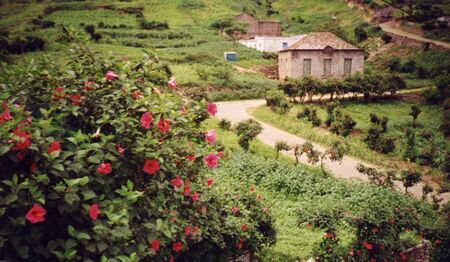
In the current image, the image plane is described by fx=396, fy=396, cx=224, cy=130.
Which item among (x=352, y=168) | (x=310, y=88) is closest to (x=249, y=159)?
(x=352, y=168)

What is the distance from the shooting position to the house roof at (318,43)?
118ft

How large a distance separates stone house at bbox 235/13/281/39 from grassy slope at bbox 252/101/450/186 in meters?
38.9

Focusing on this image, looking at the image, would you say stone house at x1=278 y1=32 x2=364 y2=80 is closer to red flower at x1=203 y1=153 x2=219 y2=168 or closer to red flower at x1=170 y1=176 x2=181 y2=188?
red flower at x1=203 y1=153 x2=219 y2=168

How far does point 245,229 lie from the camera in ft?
23.2

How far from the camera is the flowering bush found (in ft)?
11.7

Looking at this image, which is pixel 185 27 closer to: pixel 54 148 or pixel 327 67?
pixel 327 67

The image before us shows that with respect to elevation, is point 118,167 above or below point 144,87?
below

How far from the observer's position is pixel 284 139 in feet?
64.6

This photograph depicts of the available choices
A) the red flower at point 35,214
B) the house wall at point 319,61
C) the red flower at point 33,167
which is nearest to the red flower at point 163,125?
the red flower at point 33,167

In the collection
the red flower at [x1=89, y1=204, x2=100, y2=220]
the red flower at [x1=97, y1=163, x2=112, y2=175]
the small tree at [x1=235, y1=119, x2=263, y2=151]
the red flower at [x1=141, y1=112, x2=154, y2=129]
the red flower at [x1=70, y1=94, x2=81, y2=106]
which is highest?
the red flower at [x1=70, y1=94, x2=81, y2=106]

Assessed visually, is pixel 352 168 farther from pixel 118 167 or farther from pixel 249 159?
pixel 118 167

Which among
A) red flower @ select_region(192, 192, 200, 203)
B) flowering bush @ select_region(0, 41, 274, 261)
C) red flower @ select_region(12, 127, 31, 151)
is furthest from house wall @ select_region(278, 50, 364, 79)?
red flower @ select_region(12, 127, 31, 151)

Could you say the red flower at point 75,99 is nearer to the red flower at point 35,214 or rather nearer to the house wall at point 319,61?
the red flower at point 35,214

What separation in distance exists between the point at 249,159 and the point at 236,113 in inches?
411
